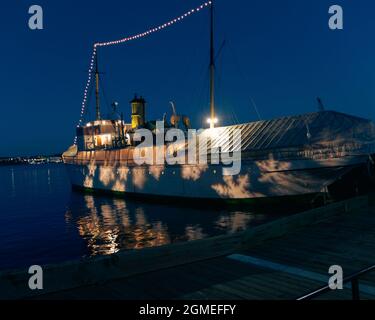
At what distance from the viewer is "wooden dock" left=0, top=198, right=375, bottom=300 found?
24.1ft

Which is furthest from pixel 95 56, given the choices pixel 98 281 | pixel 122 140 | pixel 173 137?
→ pixel 98 281

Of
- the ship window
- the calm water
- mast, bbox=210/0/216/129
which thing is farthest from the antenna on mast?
the ship window

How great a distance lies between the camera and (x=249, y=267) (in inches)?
352

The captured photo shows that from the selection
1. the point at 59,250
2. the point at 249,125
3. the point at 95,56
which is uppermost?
the point at 95,56

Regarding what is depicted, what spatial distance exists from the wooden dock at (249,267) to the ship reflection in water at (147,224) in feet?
30.7

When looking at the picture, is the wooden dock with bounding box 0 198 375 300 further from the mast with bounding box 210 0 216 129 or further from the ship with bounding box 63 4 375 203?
the mast with bounding box 210 0 216 129

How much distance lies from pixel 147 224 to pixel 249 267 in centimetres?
1679

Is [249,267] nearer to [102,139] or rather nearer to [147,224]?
[147,224]

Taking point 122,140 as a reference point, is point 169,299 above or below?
below

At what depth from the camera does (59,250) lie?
19.4 meters

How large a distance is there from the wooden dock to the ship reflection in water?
30.7 ft

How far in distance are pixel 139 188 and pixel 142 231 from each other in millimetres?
12899

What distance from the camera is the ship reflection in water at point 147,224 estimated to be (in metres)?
20.3
